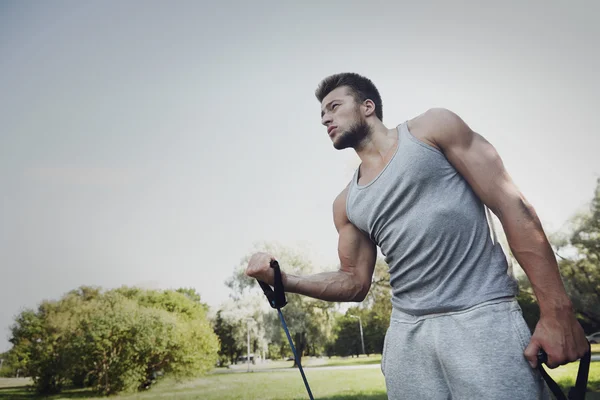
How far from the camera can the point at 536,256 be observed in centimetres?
142

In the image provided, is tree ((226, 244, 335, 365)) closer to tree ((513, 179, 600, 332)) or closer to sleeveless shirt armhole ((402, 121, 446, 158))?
tree ((513, 179, 600, 332))

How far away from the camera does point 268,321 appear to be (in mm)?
31969

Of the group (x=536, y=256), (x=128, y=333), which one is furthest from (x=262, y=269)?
(x=128, y=333)

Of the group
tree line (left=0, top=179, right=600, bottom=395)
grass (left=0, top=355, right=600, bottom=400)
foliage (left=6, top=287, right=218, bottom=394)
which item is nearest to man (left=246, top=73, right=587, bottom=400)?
grass (left=0, top=355, right=600, bottom=400)

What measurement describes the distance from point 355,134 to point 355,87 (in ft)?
1.14

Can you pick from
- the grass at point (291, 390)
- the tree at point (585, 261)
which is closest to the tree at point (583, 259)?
the tree at point (585, 261)

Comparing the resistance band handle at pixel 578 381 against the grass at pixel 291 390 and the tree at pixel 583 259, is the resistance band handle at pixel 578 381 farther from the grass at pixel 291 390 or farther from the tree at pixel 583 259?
the tree at pixel 583 259

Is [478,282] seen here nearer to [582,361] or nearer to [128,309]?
[582,361]

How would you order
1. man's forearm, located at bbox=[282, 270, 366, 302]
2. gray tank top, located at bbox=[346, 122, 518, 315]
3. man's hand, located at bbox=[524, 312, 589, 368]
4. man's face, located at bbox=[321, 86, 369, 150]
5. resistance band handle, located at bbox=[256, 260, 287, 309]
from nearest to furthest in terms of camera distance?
1. man's hand, located at bbox=[524, 312, 589, 368]
2. gray tank top, located at bbox=[346, 122, 518, 315]
3. resistance band handle, located at bbox=[256, 260, 287, 309]
4. man's forearm, located at bbox=[282, 270, 366, 302]
5. man's face, located at bbox=[321, 86, 369, 150]

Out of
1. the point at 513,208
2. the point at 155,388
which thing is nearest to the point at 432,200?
the point at 513,208

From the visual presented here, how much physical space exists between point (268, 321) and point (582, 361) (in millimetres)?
32333

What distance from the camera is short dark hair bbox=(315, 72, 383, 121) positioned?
227cm

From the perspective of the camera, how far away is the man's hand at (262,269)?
6.38 ft

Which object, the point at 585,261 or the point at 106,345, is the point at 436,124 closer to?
the point at 106,345
